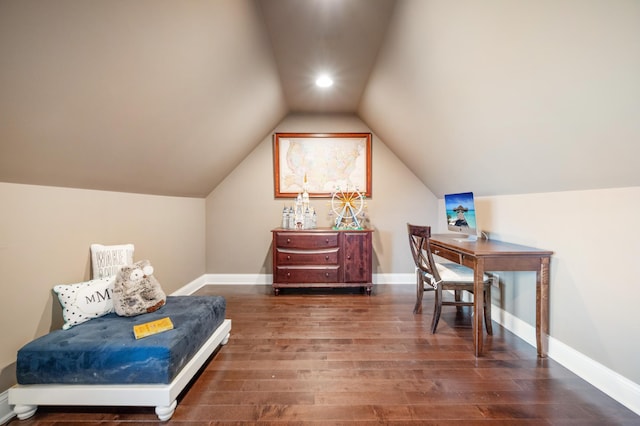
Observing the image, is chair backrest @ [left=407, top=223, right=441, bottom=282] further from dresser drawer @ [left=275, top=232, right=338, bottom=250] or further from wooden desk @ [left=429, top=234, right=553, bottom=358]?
dresser drawer @ [left=275, top=232, right=338, bottom=250]

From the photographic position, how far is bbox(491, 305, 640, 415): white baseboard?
148 cm

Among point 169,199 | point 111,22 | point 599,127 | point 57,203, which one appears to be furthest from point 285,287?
point 599,127

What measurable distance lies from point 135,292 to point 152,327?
0.39m

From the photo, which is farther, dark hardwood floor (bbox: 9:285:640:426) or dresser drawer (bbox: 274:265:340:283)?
dresser drawer (bbox: 274:265:340:283)

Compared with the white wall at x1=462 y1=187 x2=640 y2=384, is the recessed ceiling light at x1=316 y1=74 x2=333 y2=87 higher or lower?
higher

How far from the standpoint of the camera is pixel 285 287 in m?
3.46

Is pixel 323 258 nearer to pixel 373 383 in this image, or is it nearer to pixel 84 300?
pixel 373 383

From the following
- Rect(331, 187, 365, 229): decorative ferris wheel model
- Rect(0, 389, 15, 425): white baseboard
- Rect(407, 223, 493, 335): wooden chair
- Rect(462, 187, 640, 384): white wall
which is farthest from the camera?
Rect(331, 187, 365, 229): decorative ferris wheel model

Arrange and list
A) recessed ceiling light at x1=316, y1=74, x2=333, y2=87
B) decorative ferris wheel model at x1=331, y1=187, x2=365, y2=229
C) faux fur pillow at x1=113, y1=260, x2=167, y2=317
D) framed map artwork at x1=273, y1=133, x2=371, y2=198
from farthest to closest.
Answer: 1. framed map artwork at x1=273, y1=133, x2=371, y2=198
2. decorative ferris wheel model at x1=331, y1=187, x2=365, y2=229
3. recessed ceiling light at x1=316, y1=74, x2=333, y2=87
4. faux fur pillow at x1=113, y1=260, x2=167, y2=317

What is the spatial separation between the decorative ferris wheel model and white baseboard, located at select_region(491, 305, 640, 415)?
2139mm

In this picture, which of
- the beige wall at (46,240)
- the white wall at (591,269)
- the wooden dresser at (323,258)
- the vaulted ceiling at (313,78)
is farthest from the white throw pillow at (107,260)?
the white wall at (591,269)

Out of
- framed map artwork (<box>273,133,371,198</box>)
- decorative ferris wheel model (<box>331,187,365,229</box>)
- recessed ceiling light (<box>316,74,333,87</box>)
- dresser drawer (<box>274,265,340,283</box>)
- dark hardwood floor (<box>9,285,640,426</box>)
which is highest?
recessed ceiling light (<box>316,74,333,87</box>)

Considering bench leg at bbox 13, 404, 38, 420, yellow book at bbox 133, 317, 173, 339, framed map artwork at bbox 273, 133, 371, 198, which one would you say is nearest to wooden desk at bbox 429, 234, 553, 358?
framed map artwork at bbox 273, 133, 371, 198

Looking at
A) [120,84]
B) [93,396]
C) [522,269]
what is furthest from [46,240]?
[522,269]
